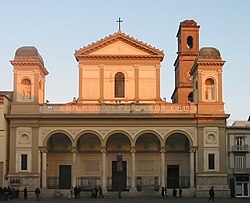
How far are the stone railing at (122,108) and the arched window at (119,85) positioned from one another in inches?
141

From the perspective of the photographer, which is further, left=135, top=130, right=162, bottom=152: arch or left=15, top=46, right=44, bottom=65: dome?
left=135, top=130, right=162, bottom=152: arch

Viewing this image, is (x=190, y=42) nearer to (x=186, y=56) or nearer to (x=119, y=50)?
(x=186, y=56)

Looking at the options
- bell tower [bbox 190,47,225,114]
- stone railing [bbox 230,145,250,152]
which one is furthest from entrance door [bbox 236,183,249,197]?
bell tower [bbox 190,47,225,114]

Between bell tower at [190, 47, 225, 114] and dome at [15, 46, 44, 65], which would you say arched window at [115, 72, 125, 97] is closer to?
bell tower at [190, 47, 225, 114]

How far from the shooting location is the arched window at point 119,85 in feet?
190

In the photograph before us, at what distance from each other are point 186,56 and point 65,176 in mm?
22922

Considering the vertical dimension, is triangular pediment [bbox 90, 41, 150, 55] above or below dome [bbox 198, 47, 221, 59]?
above

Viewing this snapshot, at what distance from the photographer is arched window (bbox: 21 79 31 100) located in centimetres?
5431

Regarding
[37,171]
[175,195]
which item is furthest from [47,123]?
[175,195]

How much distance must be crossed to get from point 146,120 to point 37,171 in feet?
33.0

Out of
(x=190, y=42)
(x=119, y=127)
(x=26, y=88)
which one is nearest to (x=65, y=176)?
(x=119, y=127)

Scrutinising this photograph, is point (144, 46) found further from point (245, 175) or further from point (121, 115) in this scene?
point (245, 175)

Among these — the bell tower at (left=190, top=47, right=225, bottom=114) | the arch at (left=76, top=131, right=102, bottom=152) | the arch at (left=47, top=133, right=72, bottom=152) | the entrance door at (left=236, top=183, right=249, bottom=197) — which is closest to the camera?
the bell tower at (left=190, top=47, right=225, bottom=114)

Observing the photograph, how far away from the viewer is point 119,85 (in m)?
58.0
